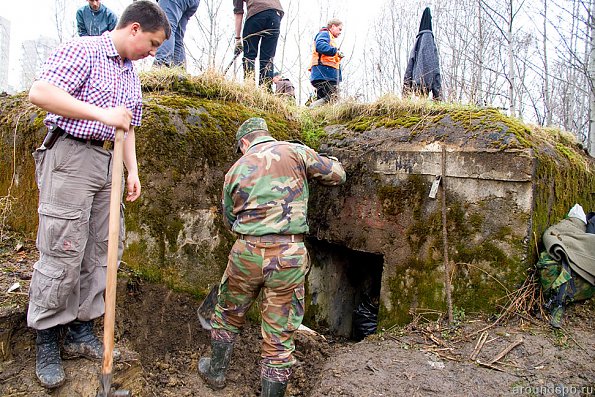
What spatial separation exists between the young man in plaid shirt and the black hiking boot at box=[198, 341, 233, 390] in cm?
102

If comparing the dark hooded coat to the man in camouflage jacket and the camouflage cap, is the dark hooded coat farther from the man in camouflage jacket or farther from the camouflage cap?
the man in camouflage jacket

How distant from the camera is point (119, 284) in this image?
125 inches

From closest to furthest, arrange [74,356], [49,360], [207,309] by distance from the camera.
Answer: [49,360] < [74,356] < [207,309]

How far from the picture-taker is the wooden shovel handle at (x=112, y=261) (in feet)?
6.96

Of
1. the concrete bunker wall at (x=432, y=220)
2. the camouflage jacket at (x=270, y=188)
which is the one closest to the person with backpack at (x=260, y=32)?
the concrete bunker wall at (x=432, y=220)

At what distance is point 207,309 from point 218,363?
20.3 inches

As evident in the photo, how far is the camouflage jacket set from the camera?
290 cm

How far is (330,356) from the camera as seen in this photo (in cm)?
352

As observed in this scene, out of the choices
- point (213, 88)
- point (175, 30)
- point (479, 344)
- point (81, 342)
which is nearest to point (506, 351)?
point (479, 344)

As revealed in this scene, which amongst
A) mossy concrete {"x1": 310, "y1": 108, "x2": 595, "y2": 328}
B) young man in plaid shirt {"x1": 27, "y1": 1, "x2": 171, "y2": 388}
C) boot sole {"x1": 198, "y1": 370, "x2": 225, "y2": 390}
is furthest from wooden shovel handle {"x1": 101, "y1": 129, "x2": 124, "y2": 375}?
mossy concrete {"x1": 310, "y1": 108, "x2": 595, "y2": 328}

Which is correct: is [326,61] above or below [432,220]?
above

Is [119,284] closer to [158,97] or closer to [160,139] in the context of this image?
[160,139]

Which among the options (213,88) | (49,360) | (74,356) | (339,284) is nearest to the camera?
(49,360)
